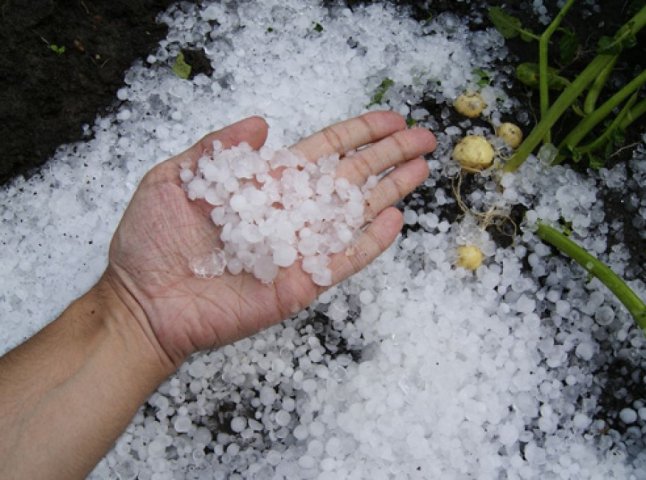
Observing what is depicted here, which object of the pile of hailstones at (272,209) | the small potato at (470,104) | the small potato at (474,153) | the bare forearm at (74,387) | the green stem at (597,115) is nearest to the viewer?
the bare forearm at (74,387)

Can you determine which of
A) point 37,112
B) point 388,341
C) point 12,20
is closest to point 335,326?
point 388,341

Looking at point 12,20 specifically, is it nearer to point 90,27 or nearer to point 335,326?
point 90,27

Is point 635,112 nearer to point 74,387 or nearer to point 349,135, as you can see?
point 349,135

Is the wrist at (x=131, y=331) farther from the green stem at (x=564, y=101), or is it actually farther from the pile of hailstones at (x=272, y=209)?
the green stem at (x=564, y=101)

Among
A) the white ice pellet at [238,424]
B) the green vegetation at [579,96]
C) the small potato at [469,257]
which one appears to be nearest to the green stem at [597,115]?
the green vegetation at [579,96]

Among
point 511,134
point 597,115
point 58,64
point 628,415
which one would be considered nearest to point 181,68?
point 58,64

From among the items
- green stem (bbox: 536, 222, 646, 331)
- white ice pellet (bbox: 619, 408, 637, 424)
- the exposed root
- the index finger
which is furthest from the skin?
white ice pellet (bbox: 619, 408, 637, 424)
